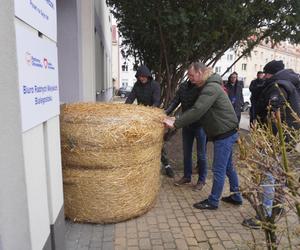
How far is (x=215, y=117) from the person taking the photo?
172 inches

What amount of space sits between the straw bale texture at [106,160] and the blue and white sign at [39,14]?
106 centimetres

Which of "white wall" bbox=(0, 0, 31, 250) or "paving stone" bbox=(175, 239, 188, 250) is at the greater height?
"white wall" bbox=(0, 0, 31, 250)

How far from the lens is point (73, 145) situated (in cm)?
376

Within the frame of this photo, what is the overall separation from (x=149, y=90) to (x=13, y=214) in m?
3.74

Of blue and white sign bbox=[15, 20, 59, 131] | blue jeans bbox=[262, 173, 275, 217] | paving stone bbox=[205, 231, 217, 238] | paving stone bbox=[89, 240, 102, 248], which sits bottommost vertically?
paving stone bbox=[89, 240, 102, 248]

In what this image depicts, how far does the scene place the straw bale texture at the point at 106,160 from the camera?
3.74m

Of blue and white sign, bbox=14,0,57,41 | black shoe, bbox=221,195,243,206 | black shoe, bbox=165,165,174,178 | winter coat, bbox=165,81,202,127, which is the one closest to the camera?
blue and white sign, bbox=14,0,57,41

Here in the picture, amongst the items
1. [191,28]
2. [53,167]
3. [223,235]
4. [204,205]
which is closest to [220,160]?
[204,205]

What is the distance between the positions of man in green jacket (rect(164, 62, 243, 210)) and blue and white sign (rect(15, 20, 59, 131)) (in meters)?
1.86

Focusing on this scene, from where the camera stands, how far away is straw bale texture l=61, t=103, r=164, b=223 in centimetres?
374

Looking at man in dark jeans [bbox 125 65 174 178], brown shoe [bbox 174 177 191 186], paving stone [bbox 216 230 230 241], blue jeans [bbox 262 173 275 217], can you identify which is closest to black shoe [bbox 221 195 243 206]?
brown shoe [bbox 174 177 191 186]

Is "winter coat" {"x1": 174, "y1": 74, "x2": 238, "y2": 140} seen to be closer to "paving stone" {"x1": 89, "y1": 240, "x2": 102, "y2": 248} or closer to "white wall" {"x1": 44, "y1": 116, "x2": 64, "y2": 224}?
"paving stone" {"x1": 89, "y1": 240, "x2": 102, "y2": 248}

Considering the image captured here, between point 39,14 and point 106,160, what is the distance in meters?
1.69

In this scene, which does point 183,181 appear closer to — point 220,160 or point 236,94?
point 220,160
